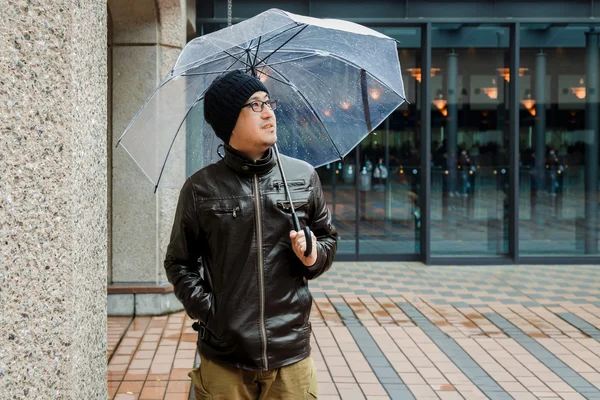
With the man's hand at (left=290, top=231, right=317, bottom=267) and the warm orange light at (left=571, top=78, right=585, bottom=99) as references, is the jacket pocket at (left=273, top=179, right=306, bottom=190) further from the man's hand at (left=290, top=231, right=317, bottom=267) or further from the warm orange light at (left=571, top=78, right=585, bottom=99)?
the warm orange light at (left=571, top=78, right=585, bottom=99)

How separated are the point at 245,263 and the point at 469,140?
876 centimetres

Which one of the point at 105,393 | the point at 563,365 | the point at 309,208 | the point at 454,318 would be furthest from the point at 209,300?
the point at 454,318

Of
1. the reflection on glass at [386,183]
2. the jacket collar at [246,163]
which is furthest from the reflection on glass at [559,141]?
the jacket collar at [246,163]

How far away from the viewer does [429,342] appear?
6.50 metres

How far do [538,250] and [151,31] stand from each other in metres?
6.63

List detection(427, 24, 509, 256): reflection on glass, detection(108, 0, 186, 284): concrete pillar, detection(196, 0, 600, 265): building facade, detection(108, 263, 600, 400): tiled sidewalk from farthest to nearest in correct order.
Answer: detection(427, 24, 509, 256): reflection on glass
detection(196, 0, 600, 265): building facade
detection(108, 0, 186, 284): concrete pillar
detection(108, 263, 600, 400): tiled sidewalk

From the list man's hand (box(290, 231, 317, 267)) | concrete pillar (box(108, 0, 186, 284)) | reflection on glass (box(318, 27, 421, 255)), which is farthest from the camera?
reflection on glass (box(318, 27, 421, 255))

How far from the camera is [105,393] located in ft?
10.6

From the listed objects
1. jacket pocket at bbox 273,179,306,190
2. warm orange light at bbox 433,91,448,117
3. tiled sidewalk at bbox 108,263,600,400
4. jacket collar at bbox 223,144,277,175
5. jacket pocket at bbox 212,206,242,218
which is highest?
warm orange light at bbox 433,91,448,117

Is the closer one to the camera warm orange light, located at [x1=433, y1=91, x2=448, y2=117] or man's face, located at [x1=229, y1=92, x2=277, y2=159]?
man's face, located at [x1=229, y1=92, x2=277, y2=159]

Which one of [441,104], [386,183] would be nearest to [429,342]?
[386,183]

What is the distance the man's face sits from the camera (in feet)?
9.01

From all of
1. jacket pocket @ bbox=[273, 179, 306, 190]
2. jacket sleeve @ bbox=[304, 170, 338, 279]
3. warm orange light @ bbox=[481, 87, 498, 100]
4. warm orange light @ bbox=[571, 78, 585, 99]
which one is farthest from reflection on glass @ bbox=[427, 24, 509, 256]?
jacket pocket @ bbox=[273, 179, 306, 190]

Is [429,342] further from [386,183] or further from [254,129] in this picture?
[386,183]
